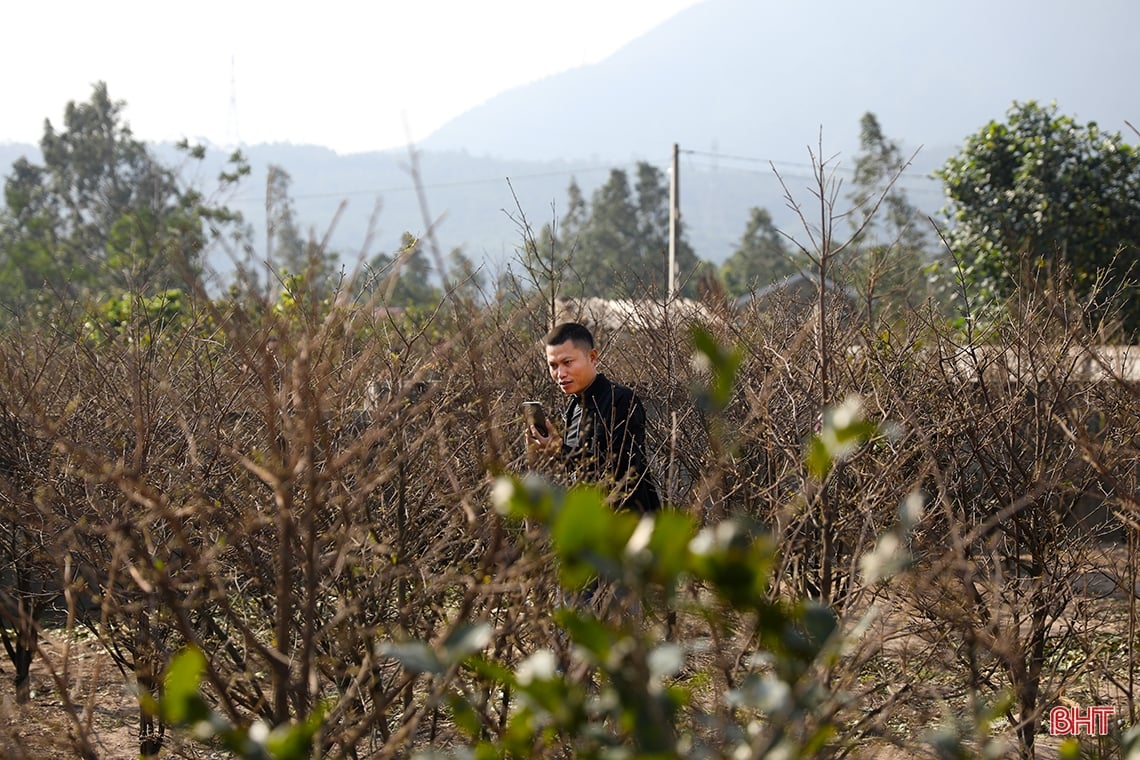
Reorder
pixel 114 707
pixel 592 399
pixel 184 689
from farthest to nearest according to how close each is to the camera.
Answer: pixel 114 707, pixel 592 399, pixel 184 689

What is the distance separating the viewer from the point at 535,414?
3.60 metres

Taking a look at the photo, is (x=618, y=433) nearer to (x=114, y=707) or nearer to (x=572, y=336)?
(x=572, y=336)

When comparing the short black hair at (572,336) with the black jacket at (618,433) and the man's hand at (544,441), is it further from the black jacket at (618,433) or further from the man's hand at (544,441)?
the man's hand at (544,441)

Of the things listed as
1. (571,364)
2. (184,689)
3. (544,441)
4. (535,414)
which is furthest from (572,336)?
(184,689)

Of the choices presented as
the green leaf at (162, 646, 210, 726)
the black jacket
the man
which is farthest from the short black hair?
the green leaf at (162, 646, 210, 726)

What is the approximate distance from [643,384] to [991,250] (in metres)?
8.72

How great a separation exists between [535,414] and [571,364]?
2.98 feet

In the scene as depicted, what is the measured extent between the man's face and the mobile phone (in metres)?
0.59

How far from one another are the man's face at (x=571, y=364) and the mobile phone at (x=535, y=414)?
0.59 m

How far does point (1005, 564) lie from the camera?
5.18 meters

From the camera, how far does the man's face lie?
446cm

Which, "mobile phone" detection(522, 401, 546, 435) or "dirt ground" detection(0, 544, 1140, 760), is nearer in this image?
"mobile phone" detection(522, 401, 546, 435)

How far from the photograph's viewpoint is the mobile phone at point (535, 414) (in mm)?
3253

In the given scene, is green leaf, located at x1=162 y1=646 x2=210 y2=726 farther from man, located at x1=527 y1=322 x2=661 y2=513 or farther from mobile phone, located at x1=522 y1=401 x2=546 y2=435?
man, located at x1=527 y1=322 x2=661 y2=513
